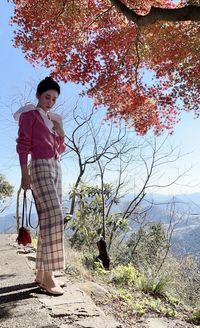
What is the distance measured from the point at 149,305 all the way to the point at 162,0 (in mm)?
6260

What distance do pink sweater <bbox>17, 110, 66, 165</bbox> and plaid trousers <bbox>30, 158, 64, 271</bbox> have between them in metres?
0.08

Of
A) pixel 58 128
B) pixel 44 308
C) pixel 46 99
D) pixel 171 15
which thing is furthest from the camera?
pixel 171 15

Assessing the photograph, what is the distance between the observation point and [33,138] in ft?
10.7

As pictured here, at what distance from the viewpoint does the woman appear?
319 centimetres

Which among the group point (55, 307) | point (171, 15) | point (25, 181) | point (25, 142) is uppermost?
point (171, 15)

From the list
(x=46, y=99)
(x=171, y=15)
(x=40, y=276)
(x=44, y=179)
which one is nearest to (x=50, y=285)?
(x=40, y=276)

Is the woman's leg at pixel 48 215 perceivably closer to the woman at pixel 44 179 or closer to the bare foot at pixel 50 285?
the woman at pixel 44 179

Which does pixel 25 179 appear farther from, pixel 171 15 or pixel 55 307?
pixel 171 15

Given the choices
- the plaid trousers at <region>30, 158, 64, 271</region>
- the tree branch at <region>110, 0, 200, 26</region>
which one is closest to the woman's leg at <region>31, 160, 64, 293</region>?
the plaid trousers at <region>30, 158, 64, 271</region>

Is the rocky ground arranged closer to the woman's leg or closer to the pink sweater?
the woman's leg

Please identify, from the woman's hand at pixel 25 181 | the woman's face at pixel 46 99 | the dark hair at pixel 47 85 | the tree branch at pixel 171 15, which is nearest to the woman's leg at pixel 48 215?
the woman's hand at pixel 25 181

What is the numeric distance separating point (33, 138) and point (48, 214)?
61 centimetres

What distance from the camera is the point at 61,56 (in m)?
8.83

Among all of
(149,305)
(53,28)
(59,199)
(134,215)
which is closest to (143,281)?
(149,305)
